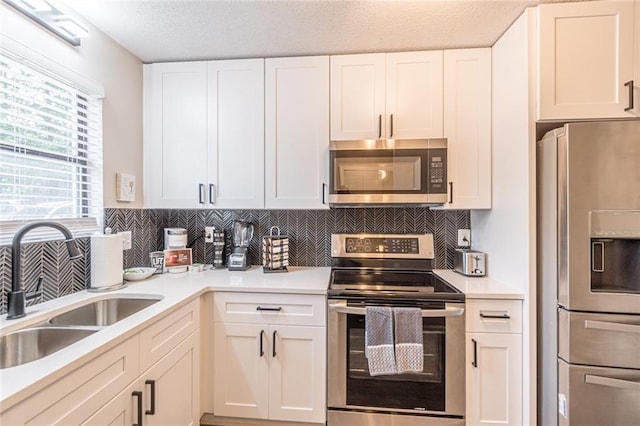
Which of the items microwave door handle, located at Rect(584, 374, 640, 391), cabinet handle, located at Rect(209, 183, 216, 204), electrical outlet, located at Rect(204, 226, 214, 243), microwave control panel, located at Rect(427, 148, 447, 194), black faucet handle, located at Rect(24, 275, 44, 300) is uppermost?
microwave control panel, located at Rect(427, 148, 447, 194)

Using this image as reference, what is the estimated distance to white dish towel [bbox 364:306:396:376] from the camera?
1571mm

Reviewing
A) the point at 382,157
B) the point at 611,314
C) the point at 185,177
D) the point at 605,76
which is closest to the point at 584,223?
the point at 611,314

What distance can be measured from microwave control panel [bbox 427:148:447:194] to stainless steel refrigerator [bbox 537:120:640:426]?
561 mm

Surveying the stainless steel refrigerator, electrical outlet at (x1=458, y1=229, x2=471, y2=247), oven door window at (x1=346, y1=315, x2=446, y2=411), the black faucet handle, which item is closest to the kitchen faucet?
the black faucet handle

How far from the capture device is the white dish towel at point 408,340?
1567 mm

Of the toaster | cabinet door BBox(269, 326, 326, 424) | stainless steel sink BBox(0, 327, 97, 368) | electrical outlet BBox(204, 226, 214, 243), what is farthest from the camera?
electrical outlet BBox(204, 226, 214, 243)

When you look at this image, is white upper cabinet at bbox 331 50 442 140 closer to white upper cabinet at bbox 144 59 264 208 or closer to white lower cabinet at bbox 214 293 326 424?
white upper cabinet at bbox 144 59 264 208

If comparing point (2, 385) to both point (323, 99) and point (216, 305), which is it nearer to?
point (216, 305)

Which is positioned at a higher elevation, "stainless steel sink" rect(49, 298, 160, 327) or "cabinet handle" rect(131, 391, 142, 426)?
"stainless steel sink" rect(49, 298, 160, 327)

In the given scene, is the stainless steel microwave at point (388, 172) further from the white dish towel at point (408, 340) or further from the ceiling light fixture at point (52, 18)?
the ceiling light fixture at point (52, 18)

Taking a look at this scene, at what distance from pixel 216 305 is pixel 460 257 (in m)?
1.60

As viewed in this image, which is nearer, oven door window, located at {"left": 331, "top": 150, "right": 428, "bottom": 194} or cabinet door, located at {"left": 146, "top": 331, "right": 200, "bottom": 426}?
cabinet door, located at {"left": 146, "top": 331, "right": 200, "bottom": 426}

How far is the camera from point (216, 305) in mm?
1770

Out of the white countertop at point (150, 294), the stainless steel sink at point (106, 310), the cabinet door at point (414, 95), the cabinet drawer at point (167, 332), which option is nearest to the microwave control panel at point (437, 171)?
the cabinet door at point (414, 95)
